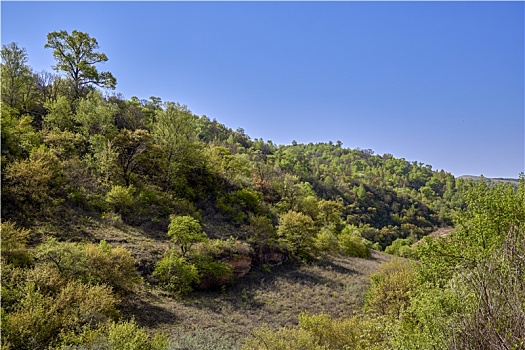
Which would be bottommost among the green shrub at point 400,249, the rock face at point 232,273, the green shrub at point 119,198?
the green shrub at point 400,249

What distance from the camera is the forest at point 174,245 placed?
8547mm

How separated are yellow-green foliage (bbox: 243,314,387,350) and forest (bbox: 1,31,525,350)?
56 mm

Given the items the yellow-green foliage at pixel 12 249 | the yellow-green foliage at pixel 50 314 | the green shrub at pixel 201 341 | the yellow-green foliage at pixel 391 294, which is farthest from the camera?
the yellow-green foliage at pixel 391 294

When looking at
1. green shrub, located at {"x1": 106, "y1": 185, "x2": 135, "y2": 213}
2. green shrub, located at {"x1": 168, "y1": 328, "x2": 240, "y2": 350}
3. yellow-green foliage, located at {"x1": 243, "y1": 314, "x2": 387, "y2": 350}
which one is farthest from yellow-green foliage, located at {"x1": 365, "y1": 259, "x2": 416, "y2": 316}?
green shrub, located at {"x1": 106, "y1": 185, "x2": 135, "y2": 213}

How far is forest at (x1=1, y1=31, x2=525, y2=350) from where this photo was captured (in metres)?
8.55

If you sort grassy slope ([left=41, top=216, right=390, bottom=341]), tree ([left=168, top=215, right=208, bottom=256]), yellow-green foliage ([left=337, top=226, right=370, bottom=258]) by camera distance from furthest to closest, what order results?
yellow-green foliage ([left=337, top=226, right=370, bottom=258])
tree ([left=168, top=215, right=208, bottom=256])
grassy slope ([left=41, top=216, right=390, bottom=341])

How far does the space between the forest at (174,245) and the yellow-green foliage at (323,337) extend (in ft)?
0.18

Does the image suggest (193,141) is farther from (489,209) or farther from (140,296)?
(489,209)

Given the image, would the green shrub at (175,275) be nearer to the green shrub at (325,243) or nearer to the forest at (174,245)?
the forest at (174,245)

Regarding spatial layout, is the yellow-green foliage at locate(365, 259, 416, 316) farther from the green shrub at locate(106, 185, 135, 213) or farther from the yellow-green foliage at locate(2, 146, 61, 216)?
the yellow-green foliage at locate(2, 146, 61, 216)

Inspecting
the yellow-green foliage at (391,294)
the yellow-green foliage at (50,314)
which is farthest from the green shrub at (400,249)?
the yellow-green foliage at (50,314)

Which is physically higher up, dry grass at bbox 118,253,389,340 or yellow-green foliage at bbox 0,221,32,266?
yellow-green foliage at bbox 0,221,32,266

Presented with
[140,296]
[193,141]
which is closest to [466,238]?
[140,296]

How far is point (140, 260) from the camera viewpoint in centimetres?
1647
